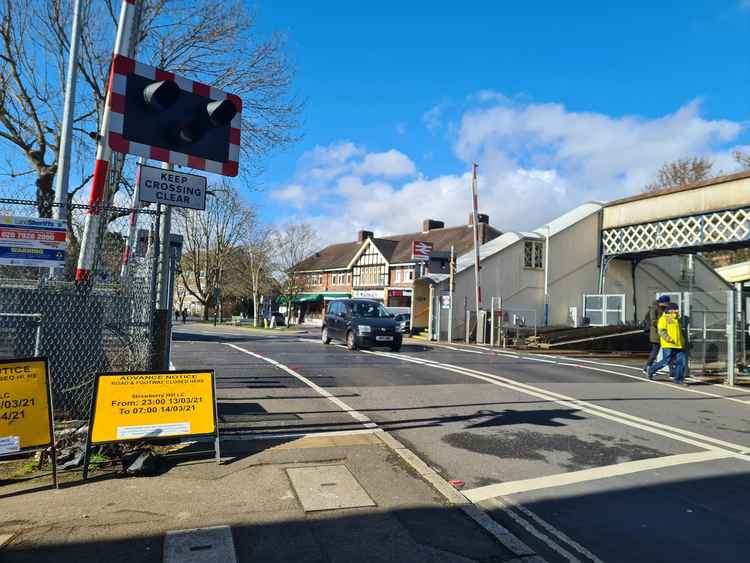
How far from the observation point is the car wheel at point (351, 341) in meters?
18.4

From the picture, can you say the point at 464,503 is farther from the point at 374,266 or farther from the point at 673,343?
the point at 374,266

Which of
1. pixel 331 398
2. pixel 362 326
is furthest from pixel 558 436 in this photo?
pixel 362 326

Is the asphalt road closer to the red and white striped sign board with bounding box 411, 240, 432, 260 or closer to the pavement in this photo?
the pavement

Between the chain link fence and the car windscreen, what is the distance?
12693 mm

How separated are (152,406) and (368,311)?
46.2 ft

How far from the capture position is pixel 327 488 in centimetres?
484

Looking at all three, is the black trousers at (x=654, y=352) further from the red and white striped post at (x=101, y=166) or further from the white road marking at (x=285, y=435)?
the red and white striped post at (x=101, y=166)

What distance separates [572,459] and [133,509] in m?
4.28

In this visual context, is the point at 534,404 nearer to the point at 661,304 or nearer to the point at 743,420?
the point at 743,420

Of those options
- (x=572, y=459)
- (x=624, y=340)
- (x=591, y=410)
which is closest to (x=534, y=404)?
(x=591, y=410)

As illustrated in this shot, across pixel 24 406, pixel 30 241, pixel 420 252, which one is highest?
pixel 420 252

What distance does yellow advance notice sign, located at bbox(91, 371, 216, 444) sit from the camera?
5199 mm

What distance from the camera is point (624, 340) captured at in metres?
22.6

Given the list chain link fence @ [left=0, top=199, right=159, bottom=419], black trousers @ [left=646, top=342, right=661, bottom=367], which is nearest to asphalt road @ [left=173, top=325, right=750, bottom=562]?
black trousers @ [left=646, top=342, right=661, bottom=367]
